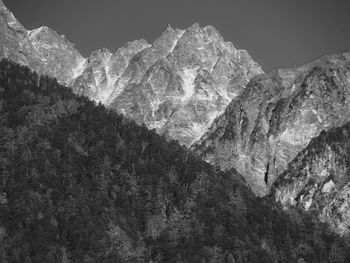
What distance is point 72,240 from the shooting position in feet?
581

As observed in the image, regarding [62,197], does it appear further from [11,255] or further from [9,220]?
[11,255]

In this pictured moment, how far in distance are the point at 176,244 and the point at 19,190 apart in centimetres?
4172

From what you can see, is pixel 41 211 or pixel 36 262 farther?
pixel 41 211

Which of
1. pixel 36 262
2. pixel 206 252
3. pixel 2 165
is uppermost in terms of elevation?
pixel 2 165

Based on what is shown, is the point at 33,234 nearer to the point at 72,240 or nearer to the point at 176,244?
the point at 72,240

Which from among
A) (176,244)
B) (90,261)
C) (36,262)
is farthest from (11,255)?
(176,244)

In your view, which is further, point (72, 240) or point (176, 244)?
point (176, 244)

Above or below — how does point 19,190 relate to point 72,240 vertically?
above

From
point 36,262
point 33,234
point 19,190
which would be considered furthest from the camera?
point 19,190

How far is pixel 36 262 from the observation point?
162 meters

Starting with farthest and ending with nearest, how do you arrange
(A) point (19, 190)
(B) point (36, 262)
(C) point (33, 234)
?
(A) point (19, 190), (C) point (33, 234), (B) point (36, 262)

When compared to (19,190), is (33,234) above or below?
below

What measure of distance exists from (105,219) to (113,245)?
12695 millimetres

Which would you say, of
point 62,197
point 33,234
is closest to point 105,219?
point 62,197
